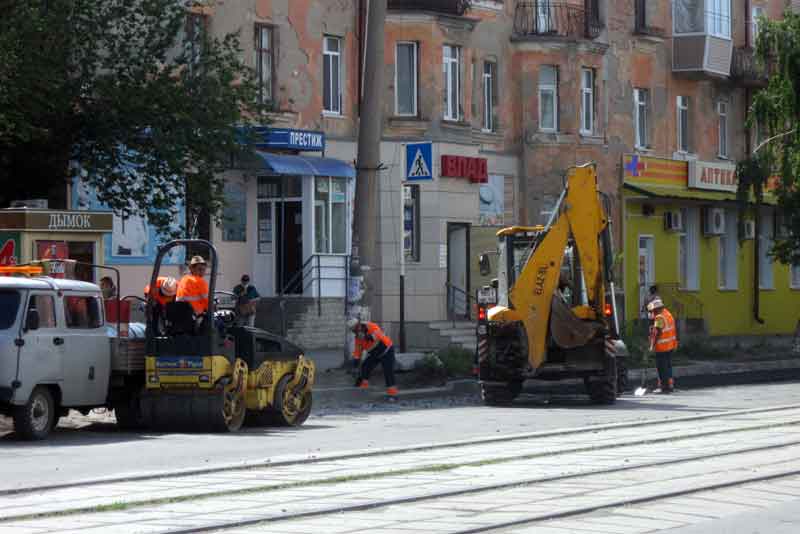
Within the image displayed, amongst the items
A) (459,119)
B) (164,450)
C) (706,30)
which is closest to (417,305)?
(459,119)

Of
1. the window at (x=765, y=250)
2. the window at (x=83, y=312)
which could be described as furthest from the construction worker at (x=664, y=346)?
the window at (x=765, y=250)

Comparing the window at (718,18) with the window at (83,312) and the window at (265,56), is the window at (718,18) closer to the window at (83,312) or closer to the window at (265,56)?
the window at (265,56)

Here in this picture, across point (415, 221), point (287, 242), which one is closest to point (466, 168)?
point (415, 221)

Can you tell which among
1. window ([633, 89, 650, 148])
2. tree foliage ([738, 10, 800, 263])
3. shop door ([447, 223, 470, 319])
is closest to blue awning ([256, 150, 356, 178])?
shop door ([447, 223, 470, 319])

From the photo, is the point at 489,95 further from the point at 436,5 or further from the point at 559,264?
the point at 559,264

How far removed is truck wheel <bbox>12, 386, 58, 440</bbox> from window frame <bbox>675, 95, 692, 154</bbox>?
109ft

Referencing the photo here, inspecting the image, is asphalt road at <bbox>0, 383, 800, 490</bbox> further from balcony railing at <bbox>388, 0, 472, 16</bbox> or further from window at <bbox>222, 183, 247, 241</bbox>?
balcony railing at <bbox>388, 0, 472, 16</bbox>

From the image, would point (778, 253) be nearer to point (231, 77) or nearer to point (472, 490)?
point (231, 77)

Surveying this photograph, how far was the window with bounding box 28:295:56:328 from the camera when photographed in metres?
18.2

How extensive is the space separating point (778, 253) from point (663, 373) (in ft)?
55.5

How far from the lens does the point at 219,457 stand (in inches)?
615

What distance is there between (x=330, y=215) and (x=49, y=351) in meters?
19.0

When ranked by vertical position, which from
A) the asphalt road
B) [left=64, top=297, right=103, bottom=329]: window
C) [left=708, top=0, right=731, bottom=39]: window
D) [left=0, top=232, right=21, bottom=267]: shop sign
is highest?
[left=708, top=0, right=731, bottom=39]: window

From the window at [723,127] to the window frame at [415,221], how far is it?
49.2ft
